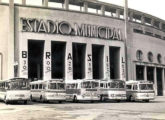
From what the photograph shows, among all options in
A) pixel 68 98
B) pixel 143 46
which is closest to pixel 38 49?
pixel 143 46

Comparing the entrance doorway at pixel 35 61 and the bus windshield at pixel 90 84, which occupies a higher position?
the entrance doorway at pixel 35 61

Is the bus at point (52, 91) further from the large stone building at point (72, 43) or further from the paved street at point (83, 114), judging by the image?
the large stone building at point (72, 43)

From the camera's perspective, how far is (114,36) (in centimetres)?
6119

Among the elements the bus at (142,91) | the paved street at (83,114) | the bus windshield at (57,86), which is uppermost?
the bus windshield at (57,86)

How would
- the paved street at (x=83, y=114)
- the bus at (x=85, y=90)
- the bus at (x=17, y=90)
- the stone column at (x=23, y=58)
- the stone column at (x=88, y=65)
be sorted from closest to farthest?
the paved street at (x=83, y=114) → the bus at (x=17, y=90) → the bus at (x=85, y=90) → the stone column at (x=23, y=58) → the stone column at (x=88, y=65)

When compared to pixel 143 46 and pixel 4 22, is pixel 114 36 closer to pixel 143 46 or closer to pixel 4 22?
pixel 143 46

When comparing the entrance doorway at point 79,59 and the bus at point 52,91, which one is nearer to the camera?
the bus at point 52,91

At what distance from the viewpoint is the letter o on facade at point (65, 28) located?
55.8 metres

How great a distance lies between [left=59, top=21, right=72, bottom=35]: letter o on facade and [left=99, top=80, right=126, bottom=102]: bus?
62.3 feet

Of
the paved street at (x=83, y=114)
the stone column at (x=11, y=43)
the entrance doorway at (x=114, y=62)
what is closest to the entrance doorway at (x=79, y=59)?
the entrance doorway at (x=114, y=62)

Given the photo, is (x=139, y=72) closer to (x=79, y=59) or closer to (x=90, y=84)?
(x=79, y=59)

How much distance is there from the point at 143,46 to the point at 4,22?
2884 centimetres

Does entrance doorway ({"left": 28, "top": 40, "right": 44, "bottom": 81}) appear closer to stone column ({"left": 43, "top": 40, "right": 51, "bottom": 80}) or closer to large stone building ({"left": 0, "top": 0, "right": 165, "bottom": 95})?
large stone building ({"left": 0, "top": 0, "right": 165, "bottom": 95})

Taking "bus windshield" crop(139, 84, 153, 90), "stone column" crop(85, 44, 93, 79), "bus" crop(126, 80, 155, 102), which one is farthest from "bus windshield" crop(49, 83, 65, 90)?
"stone column" crop(85, 44, 93, 79)
